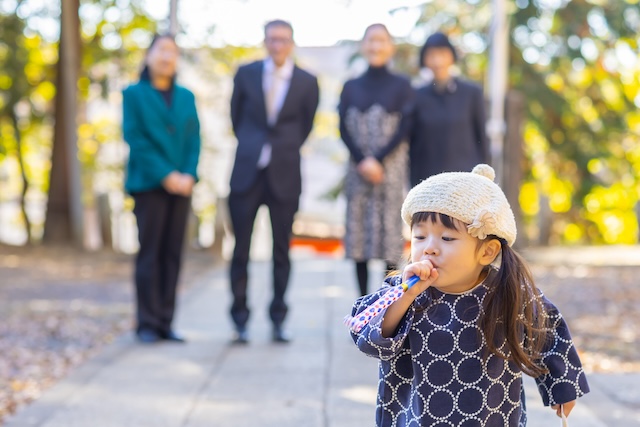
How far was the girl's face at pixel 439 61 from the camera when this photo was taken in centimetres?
607

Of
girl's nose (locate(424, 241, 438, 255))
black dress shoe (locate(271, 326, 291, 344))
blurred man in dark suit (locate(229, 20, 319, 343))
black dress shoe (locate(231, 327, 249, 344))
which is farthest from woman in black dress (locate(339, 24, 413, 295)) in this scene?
girl's nose (locate(424, 241, 438, 255))

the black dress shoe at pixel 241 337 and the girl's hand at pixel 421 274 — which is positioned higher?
the girl's hand at pixel 421 274

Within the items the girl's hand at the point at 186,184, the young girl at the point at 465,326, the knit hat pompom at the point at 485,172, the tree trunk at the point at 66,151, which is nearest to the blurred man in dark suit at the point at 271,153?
the girl's hand at the point at 186,184

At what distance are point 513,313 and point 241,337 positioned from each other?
11.9 ft

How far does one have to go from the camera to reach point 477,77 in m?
14.3

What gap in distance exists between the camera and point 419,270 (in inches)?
A: 103

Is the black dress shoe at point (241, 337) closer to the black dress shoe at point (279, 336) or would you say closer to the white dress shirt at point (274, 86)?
the black dress shoe at point (279, 336)

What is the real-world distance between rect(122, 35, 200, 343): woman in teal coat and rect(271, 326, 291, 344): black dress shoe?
0.65 m

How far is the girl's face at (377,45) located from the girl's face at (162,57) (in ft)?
4.07

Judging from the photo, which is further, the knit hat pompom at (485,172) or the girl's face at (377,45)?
the girl's face at (377,45)

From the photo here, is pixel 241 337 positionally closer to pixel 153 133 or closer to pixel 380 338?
pixel 153 133

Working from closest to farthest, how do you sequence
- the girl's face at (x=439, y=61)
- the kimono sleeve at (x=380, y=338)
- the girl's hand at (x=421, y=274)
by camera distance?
the girl's hand at (x=421, y=274)
the kimono sleeve at (x=380, y=338)
the girl's face at (x=439, y=61)

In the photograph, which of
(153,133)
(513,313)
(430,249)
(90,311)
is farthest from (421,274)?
(90,311)

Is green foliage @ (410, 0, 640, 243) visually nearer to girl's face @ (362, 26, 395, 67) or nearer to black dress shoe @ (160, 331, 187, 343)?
girl's face @ (362, 26, 395, 67)
